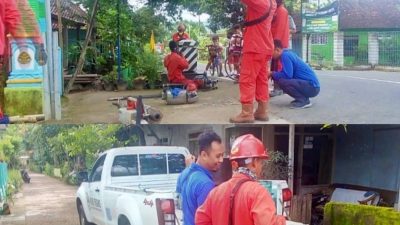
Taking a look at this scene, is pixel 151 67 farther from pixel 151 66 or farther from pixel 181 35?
pixel 181 35

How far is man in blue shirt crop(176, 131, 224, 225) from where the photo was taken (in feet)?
6.96

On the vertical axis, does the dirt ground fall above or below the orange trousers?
below

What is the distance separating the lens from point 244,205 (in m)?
1.81

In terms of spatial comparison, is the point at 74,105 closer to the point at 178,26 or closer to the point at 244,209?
the point at 178,26

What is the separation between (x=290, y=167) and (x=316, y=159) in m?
0.12

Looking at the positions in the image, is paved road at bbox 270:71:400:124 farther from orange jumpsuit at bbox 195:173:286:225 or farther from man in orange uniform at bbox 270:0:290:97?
orange jumpsuit at bbox 195:173:286:225

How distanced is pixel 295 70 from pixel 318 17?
0.22 metres

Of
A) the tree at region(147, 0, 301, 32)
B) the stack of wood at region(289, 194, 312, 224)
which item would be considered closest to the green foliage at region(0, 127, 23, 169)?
the tree at region(147, 0, 301, 32)

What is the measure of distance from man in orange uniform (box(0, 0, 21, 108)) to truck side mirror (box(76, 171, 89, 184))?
0.50 m

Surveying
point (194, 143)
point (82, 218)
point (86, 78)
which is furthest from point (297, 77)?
point (82, 218)

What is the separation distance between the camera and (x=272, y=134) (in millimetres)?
2318

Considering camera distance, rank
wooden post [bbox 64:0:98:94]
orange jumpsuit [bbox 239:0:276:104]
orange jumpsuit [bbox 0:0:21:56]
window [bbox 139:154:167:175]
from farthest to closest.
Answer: window [bbox 139:154:167:175] < orange jumpsuit [bbox 239:0:276:104] < wooden post [bbox 64:0:98:94] < orange jumpsuit [bbox 0:0:21:56]

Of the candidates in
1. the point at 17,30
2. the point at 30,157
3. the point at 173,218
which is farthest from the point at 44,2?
the point at 173,218

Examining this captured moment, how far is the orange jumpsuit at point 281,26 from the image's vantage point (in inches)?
88.0
